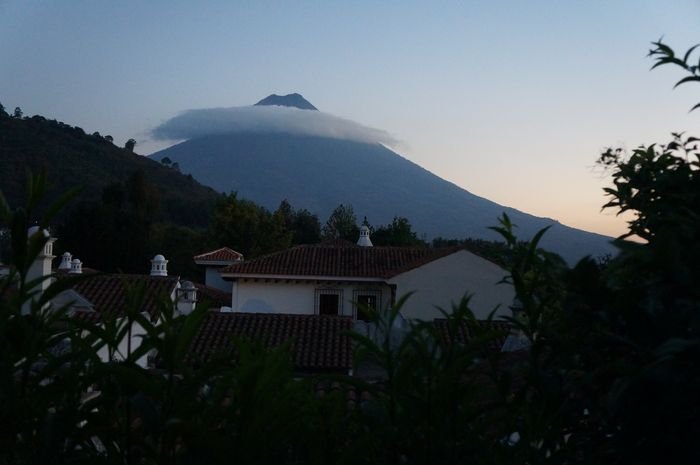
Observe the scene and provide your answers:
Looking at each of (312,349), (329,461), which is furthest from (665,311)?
(312,349)

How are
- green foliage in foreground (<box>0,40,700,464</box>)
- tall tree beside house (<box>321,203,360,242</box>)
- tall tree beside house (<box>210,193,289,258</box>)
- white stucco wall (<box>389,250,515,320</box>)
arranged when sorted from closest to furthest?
green foliage in foreground (<box>0,40,700,464</box>)
white stucco wall (<box>389,250,515,320</box>)
tall tree beside house (<box>210,193,289,258</box>)
tall tree beside house (<box>321,203,360,242</box>)

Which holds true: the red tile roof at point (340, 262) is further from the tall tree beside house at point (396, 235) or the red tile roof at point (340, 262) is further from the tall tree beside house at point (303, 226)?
the tall tree beside house at point (303, 226)

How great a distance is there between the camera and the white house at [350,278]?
28.0 m

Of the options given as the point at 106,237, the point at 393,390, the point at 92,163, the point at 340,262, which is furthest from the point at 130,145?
the point at 393,390

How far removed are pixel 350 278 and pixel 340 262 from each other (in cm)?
153

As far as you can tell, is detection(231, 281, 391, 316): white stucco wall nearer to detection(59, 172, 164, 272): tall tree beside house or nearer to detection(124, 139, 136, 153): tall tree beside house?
detection(59, 172, 164, 272): tall tree beside house

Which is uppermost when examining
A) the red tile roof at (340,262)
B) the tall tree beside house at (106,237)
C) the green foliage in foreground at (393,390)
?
the tall tree beside house at (106,237)

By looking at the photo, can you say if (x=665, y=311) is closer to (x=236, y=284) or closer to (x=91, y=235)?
(x=236, y=284)

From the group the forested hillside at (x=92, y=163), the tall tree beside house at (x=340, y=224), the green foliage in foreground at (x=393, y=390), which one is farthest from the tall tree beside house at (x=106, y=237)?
the green foliage in foreground at (x=393, y=390)

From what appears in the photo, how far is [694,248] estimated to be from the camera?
181 centimetres

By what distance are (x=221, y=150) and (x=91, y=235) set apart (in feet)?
425

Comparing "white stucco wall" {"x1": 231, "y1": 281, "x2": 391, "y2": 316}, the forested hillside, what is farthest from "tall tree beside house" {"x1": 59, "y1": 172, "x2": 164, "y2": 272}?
"white stucco wall" {"x1": 231, "y1": 281, "x2": 391, "y2": 316}

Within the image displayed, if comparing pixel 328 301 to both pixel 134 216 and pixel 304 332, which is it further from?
pixel 134 216

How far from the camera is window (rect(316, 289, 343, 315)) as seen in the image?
30438 millimetres
